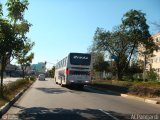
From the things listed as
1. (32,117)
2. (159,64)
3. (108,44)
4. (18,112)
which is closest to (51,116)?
(32,117)

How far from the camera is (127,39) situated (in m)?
61.0

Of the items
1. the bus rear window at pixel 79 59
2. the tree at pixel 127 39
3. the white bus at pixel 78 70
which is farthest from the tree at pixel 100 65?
the white bus at pixel 78 70

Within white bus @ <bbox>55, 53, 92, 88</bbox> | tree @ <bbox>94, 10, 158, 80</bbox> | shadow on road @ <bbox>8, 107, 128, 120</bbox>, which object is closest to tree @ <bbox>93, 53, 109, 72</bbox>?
tree @ <bbox>94, 10, 158, 80</bbox>

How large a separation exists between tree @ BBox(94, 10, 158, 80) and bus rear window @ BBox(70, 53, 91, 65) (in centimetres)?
2500

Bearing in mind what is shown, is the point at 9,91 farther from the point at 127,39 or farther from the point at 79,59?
the point at 127,39

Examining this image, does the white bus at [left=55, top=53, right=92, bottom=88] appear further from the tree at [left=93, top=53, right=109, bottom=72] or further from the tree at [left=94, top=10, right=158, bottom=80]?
the tree at [left=93, top=53, right=109, bottom=72]

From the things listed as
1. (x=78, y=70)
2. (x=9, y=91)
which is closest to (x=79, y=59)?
(x=78, y=70)

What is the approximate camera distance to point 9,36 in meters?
18.8

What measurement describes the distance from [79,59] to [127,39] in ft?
90.3

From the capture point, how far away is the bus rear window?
115 feet

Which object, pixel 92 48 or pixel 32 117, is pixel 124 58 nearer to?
pixel 92 48

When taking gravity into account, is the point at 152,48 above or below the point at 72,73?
above

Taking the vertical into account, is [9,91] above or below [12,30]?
below

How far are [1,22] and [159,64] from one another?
9042cm
